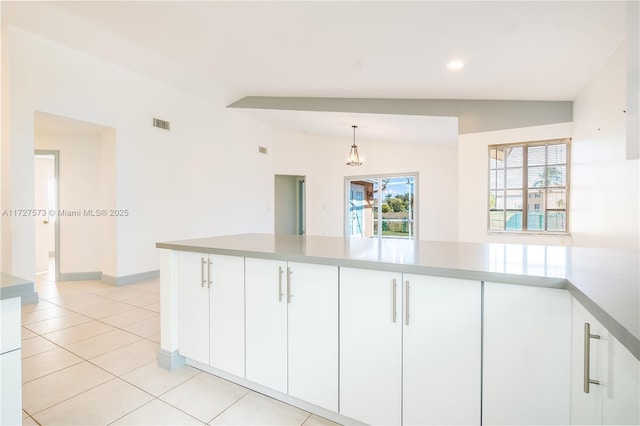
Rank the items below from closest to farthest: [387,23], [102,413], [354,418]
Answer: [354,418]
[102,413]
[387,23]

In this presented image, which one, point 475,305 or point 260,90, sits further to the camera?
point 260,90

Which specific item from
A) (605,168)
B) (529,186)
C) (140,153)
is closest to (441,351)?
(605,168)

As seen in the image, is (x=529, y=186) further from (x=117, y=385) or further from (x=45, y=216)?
(x=45, y=216)

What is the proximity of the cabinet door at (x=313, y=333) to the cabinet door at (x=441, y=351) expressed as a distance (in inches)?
15.0

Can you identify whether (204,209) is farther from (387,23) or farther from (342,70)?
(387,23)

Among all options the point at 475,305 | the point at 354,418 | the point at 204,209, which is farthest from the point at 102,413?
the point at 204,209

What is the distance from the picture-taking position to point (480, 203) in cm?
493

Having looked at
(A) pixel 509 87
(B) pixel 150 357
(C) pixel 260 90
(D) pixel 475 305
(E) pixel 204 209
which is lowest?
(B) pixel 150 357

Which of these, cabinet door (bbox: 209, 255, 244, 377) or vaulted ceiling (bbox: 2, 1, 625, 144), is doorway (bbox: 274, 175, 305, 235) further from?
cabinet door (bbox: 209, 255, 244, 377)

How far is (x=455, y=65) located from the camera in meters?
3.55

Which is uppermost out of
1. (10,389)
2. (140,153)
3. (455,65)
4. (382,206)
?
(455,65)

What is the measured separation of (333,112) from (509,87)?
2.61 metres

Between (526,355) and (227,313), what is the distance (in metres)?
1.62

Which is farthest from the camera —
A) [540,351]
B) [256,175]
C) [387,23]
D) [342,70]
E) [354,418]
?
[256,175]
